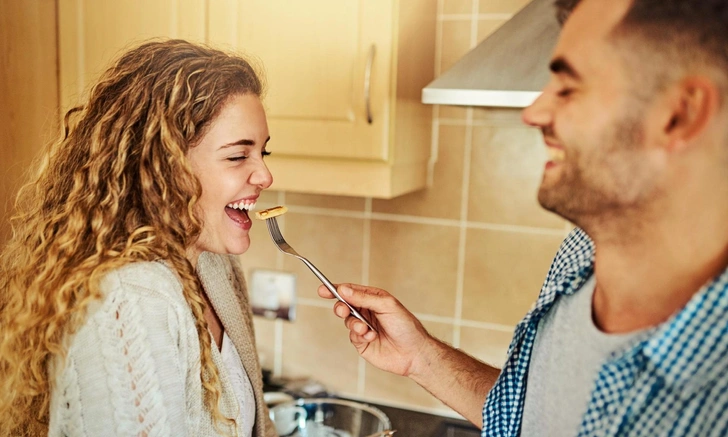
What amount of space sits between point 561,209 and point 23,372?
780 millimetres

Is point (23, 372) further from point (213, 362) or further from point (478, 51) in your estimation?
point (478, 51)

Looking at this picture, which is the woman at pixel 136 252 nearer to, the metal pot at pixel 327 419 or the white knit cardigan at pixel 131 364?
the white knit cardigan at pixel 131 364

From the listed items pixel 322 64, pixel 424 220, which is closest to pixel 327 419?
pixel 424 220

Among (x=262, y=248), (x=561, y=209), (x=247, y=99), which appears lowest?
(x=262, y=248)

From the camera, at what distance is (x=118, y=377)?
38.0 inches

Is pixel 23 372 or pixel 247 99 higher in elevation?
pixel 247 99

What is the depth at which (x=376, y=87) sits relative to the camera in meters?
1.52

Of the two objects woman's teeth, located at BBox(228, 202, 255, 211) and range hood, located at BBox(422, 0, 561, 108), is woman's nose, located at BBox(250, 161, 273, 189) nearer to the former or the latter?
woman's teeth, located at BBox(228, 202, 255, 211)

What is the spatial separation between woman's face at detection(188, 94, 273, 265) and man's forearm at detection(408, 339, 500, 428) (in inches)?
14.5

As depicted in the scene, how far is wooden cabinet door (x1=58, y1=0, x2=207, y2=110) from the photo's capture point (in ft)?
5.36

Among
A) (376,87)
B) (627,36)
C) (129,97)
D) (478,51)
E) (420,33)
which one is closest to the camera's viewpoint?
(627,36)

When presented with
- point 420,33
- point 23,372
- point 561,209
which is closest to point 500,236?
point 420,33

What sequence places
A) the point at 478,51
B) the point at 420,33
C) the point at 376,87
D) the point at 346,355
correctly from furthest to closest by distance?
the point at 346,355, the point at 420,33, the point at 376,87, the point at 478,51

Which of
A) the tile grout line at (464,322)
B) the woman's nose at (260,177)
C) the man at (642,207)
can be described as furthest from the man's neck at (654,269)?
the tile grout line at (464,322)
